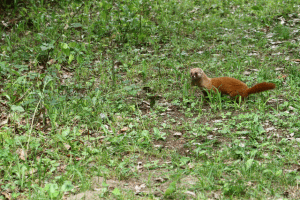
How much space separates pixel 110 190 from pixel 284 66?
3.96m

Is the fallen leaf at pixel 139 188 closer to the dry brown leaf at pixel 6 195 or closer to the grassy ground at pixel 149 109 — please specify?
the grassy ground at pixel 149 109

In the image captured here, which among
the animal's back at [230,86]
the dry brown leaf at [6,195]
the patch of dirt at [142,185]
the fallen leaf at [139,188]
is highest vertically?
the animal's back at [230,86]

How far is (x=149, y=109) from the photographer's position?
488cm

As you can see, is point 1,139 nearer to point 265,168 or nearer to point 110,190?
point 110,190

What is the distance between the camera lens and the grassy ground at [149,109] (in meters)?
3.24

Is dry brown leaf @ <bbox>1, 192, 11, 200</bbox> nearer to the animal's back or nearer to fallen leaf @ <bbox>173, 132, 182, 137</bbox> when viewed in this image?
fallen leaf @ <bbox>173, 132, 182, 137</bbox>

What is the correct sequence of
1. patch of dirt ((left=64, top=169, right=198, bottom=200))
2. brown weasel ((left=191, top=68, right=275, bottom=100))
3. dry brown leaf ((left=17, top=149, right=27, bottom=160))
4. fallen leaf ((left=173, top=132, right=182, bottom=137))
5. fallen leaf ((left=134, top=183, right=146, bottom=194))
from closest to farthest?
patch of dirt ((left=64, top=169, right=198, bottom=200)) → fallen leaf ((left=134, top=183, right=146, bottom=194)) → dry brown leaf ((left=17, top=149, right=27, bottom=160)) → fallen leaf ((left=173, top=132, right=182, bottom=137)) → brown weasel ((left=191, top=68, right=275, bottom=100))

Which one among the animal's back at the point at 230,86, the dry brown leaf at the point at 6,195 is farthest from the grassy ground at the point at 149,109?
the animal's back at the point at 230,86

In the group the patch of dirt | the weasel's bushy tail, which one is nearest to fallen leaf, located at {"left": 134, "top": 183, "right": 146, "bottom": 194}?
the patch of dirt

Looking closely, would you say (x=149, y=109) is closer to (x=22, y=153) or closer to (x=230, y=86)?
(x=230, y=86)

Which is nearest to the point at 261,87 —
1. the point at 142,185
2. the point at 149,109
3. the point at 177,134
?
the point at 177,134

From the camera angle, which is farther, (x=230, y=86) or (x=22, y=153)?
(x=230, y=86)

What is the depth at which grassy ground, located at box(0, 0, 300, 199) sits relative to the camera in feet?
10.6

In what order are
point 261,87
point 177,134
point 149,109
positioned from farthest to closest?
point 149,109, point 261,87, point 177,134
